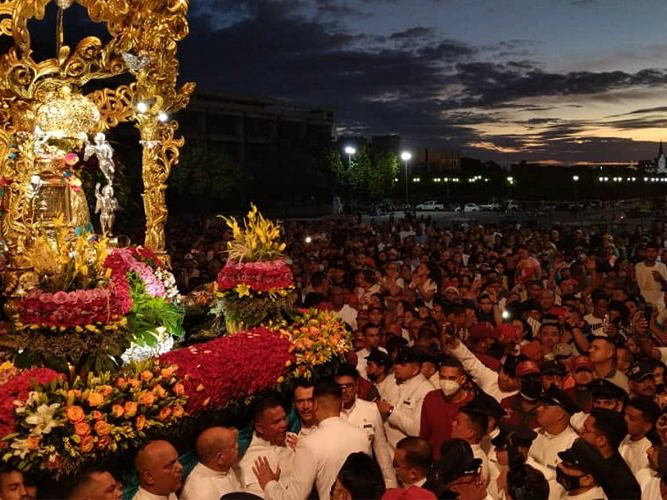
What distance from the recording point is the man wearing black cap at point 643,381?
6.42m

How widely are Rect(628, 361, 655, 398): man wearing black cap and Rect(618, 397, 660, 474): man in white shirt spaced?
82cm

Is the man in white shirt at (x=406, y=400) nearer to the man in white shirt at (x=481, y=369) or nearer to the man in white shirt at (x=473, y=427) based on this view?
the man in white shirt at (x=481, y=369)

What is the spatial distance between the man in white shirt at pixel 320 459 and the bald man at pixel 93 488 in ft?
4.32

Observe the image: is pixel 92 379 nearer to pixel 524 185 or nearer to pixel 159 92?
pixel 159 92

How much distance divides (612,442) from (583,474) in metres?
0.76

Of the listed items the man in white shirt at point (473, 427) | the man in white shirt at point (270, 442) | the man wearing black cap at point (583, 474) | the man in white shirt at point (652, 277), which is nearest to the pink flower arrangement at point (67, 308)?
the man in white shirt at point (270, 442)

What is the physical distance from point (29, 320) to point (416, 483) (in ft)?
11.2

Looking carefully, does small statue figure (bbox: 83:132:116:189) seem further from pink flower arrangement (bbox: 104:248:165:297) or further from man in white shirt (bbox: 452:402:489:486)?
man in white shirt (bbox: 452:402:489:486)

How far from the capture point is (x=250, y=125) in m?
63.2

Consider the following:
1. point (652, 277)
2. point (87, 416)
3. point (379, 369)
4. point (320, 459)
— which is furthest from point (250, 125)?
point (320, 459)

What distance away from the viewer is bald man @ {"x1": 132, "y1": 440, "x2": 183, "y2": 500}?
15.1 feet

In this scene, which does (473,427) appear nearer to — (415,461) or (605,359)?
(415,461)

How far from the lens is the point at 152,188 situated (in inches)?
424

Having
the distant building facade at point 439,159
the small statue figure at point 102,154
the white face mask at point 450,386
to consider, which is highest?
the small statue figure at point 102,154
